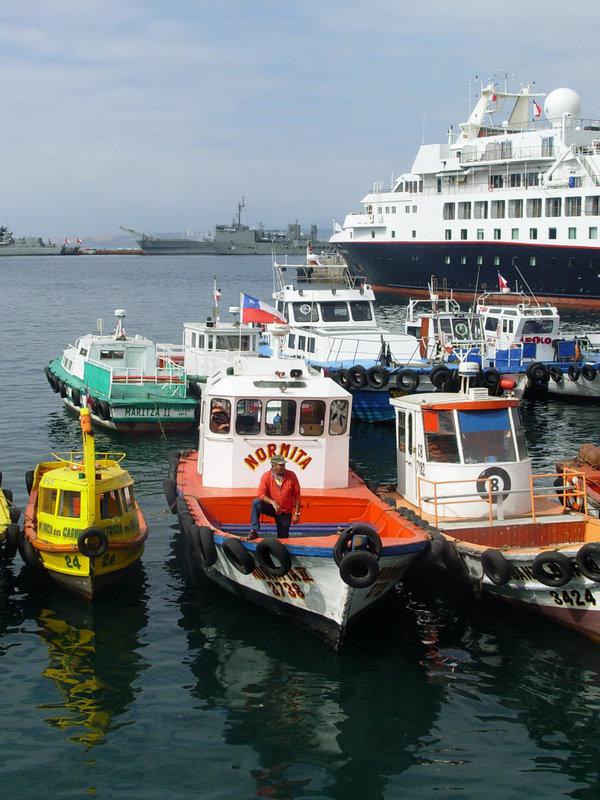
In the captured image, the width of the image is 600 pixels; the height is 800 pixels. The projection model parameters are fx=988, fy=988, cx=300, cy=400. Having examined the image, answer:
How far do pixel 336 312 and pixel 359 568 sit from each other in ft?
79.4

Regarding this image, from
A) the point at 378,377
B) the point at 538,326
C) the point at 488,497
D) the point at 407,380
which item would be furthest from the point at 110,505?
the point at 538,326

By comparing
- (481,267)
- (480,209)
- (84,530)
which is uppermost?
(480,209)

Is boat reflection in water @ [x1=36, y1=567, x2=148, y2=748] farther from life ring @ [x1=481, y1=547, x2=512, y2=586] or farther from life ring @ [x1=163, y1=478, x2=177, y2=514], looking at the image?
life ring @ [x1=481, y1=547, x2=512, y2=586]

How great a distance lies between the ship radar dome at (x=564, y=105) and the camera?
78688 millimetres

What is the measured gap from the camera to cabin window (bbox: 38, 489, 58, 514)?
16.5 m

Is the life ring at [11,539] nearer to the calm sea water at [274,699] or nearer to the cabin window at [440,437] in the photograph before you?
the calm sea water at [274,699]

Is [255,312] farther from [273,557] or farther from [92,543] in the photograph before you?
[273,557]

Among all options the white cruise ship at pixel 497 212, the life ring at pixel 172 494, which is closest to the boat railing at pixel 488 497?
the life ring at pixel 172 494

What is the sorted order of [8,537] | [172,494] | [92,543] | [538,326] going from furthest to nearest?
[538,326] → [172,494] → [8,537] → [92,543]

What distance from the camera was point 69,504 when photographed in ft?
53.3

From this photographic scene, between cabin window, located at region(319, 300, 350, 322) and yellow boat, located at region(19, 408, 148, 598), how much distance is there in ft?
68.9

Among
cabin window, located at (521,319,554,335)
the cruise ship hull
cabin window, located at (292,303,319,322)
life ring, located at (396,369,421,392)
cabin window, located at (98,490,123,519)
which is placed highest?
the cruise ship hull

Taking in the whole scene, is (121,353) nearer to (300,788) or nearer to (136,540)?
(136,540)

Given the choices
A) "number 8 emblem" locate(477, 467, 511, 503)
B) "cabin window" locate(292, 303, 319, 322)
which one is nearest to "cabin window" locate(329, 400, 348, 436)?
"number 8 emblem" locate(477, 467, 511, 503)
